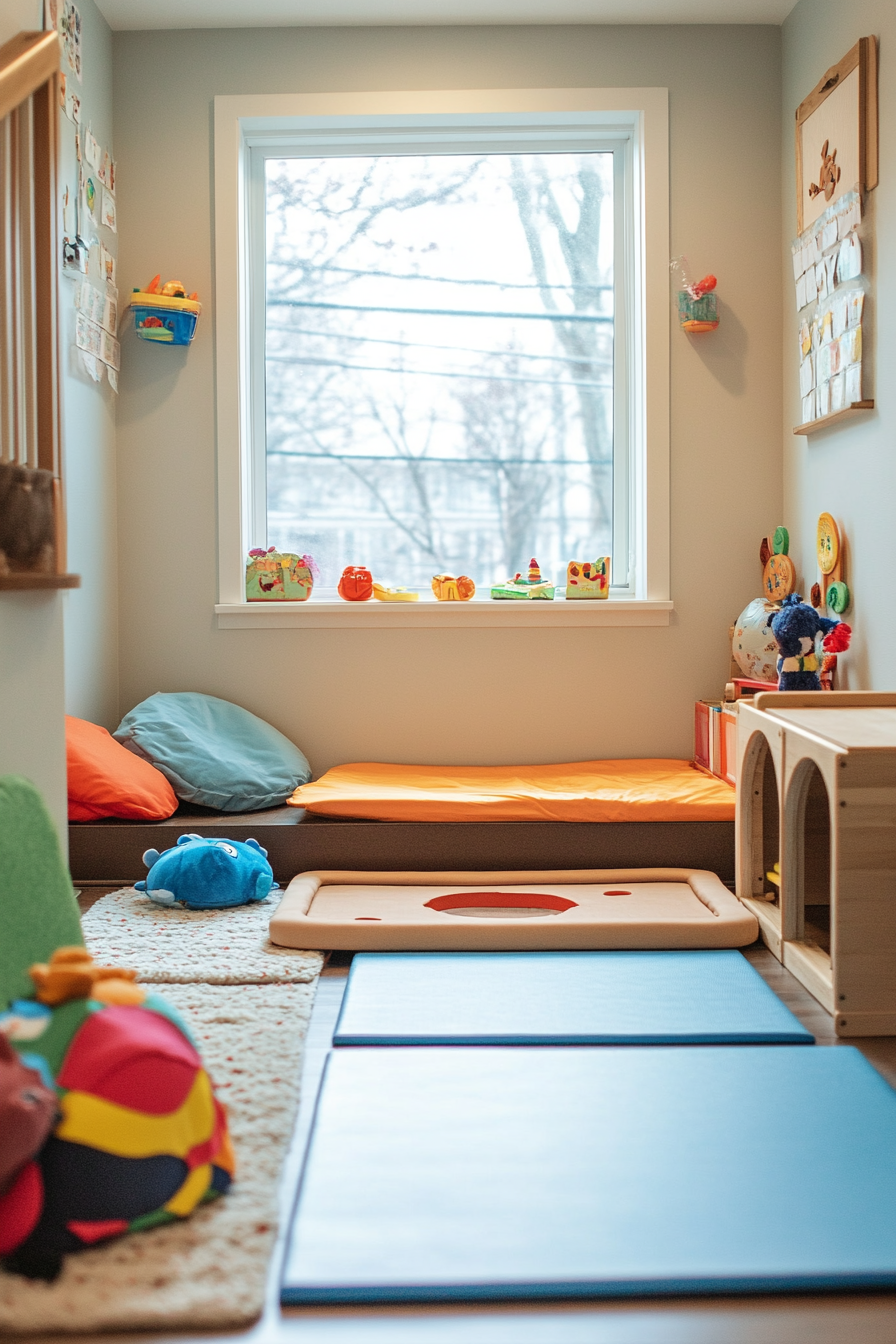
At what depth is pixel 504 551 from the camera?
11.6ft

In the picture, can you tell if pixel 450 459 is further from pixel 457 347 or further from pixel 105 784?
pixel 105 784

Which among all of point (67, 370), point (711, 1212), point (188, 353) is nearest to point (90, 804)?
point (67, 370)

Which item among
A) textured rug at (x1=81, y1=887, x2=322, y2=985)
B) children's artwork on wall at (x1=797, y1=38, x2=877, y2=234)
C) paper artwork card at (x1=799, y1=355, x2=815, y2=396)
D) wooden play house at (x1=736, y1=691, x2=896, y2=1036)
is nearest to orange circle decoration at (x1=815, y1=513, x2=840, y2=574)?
paper artwork card at (x1=799, y1=355, x2=815, y2=396)

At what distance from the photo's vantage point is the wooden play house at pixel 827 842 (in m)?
1.84

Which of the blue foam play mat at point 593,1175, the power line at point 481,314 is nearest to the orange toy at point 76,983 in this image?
the blue foam play mat at point 593,1175

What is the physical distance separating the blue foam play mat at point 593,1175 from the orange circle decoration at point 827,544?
152 centimetres

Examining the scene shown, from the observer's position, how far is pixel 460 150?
3424mm

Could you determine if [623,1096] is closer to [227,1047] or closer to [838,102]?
[227,1047]

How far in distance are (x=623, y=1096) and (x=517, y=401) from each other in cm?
244

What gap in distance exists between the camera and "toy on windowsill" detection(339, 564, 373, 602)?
3346 mm

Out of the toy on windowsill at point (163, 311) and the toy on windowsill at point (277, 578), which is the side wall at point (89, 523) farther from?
the toy on windowsill at point (277, 578)

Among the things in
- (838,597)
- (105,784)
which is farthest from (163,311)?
(838,597)

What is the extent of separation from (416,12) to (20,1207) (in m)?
3.27

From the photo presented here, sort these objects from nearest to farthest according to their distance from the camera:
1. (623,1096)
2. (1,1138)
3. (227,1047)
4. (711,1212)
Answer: (1,1138) → (711,1212) → (623,1096) → (227,1047)
